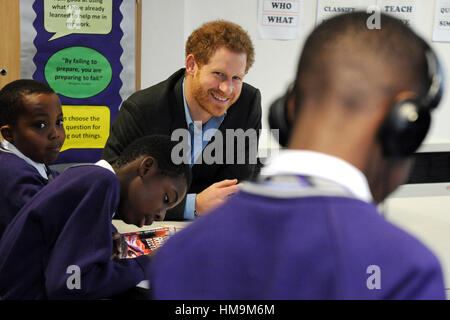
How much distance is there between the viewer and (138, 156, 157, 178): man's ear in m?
1.26

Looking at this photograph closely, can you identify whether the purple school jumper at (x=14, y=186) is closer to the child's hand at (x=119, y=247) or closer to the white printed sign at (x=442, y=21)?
the child's hand at (x=119, y=247)

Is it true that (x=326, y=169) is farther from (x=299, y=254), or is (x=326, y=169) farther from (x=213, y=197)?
(x=213, y=197)

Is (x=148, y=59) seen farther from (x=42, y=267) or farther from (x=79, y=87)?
(x=42, y=267)

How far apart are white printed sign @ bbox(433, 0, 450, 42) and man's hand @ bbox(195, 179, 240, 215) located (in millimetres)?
1822

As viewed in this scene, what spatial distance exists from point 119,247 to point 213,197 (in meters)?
0.34

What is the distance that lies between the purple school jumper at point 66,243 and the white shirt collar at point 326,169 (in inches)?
26.9

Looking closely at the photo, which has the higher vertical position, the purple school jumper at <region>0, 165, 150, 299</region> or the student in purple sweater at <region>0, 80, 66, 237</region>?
the student in purple sweater at <region>0, 80, 66, 237</region>

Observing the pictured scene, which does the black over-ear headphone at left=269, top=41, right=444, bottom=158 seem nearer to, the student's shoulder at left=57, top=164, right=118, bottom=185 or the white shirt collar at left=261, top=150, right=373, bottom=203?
the white shirt collar at left=261, top=150, right=373, bottom=203

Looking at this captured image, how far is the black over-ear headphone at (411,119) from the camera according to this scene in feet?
1.56

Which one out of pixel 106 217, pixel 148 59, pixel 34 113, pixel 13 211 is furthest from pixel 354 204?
pixel 148 59

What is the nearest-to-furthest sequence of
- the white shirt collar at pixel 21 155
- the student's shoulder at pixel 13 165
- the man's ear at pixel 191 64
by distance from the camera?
the student's shoulder at pixel 13 165
the white shirt collar at pixel 21 155
the man's ear at pixel 191 64

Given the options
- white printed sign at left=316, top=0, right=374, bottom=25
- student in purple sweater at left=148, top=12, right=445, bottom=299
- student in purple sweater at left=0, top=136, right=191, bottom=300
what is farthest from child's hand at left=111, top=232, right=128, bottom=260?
white printed sign at left=316, top=0, right=374, bottom=25

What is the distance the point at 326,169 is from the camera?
459 mm

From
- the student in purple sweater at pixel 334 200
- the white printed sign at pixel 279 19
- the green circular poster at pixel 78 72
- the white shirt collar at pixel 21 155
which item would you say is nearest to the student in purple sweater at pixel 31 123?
the white shirt collar at pixel 21 155
